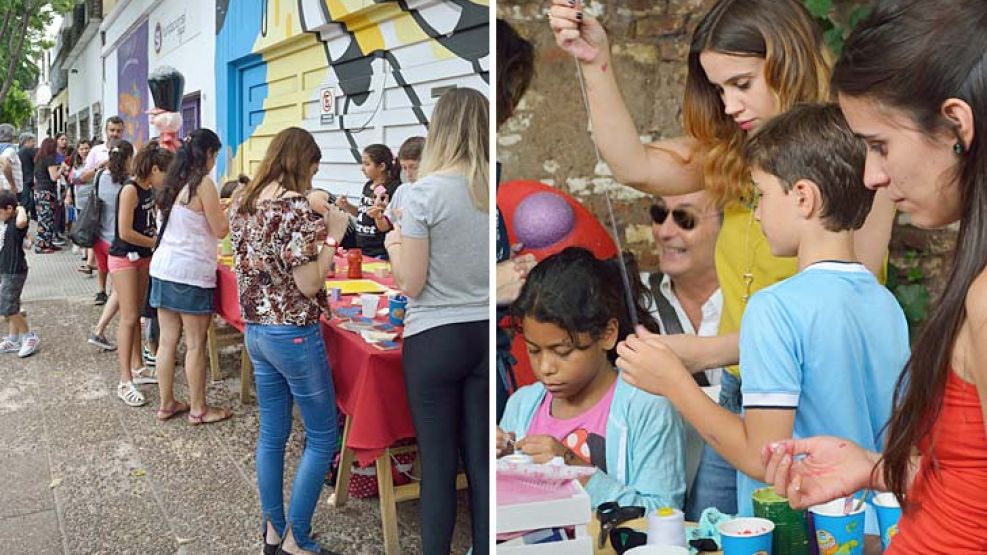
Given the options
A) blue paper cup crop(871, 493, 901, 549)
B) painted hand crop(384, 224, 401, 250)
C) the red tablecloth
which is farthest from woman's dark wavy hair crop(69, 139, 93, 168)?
blue paper cup crop(871, 493, 901, 549)

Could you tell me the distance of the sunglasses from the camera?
4.07 ft

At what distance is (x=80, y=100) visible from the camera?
381 centimetres

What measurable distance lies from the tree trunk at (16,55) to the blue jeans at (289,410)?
1990mm

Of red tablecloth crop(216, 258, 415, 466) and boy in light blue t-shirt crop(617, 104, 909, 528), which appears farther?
red tablecloth crop(216, 258, 415, 466)

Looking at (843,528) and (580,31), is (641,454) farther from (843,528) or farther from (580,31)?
(580,31)

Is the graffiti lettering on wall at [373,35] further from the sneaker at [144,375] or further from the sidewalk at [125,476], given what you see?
the sneaker at [144,375]

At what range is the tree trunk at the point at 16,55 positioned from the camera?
348 cm

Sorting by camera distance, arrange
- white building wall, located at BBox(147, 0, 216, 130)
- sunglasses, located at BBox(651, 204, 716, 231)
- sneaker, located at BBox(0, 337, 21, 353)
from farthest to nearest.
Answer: sneaker, located at BBox(0, 337, 21, 353)
white building wall, located at BBox(147, 0, 216, 130)
sunglasses, located at BBox(651, 204, 716, 231)

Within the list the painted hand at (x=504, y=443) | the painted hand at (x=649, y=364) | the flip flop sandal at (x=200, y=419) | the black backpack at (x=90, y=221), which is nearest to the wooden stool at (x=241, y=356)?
the flip flop sandal at (x=200, y=419)

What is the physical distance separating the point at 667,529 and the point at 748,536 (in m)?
0.12

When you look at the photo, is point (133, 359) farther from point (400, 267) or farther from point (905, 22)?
point (905, 22)

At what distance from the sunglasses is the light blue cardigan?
0.24 metres

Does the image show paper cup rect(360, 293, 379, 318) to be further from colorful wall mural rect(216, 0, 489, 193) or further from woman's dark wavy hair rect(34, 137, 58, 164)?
woman's dark wavy hair rect(34, 137, 58, 164)

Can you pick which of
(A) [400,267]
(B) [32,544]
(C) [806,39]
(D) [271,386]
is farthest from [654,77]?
(B) [32,544]
